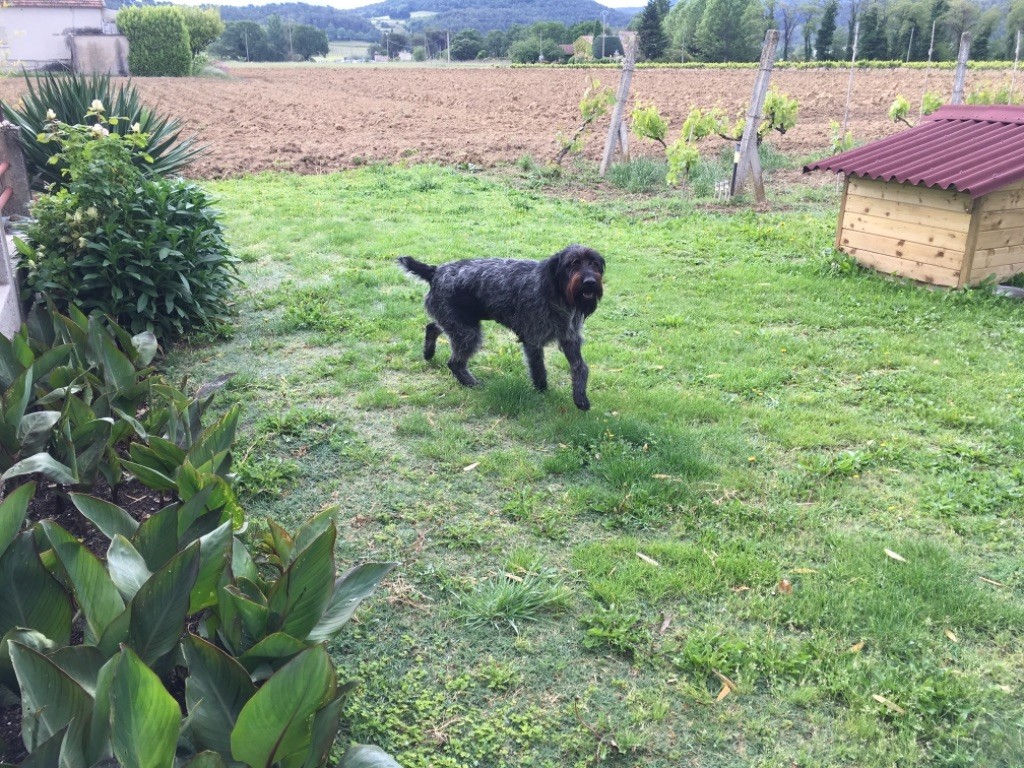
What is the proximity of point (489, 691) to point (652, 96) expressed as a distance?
3091 cm

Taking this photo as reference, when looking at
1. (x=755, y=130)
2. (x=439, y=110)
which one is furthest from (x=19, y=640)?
(x=439, y=110)

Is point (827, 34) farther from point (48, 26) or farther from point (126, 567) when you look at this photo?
point (126, 567)

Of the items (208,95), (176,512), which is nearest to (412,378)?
(176,512)

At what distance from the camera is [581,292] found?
15.9ft

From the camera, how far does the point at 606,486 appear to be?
4.41 m

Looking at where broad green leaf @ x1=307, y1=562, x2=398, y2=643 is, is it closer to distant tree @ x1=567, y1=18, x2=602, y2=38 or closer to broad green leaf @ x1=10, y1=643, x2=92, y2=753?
broad green leaf @ x1=10, y1=643, x2=92, y2=753

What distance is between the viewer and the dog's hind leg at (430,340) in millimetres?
6121

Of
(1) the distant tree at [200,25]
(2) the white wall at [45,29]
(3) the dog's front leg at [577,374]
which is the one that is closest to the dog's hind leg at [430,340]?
(3) the dog's front leg at [577,374]

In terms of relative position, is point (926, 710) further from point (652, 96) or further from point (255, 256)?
point (652, 96)

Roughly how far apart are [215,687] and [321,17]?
181148 millimetres

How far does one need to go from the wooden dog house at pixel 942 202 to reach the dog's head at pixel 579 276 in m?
4.23

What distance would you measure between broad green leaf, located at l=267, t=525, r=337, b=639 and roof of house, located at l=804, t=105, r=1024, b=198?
6.81m

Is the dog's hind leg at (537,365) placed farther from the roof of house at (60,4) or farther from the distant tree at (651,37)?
the distant tree at (651,37)

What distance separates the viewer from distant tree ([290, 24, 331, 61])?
330 ft
